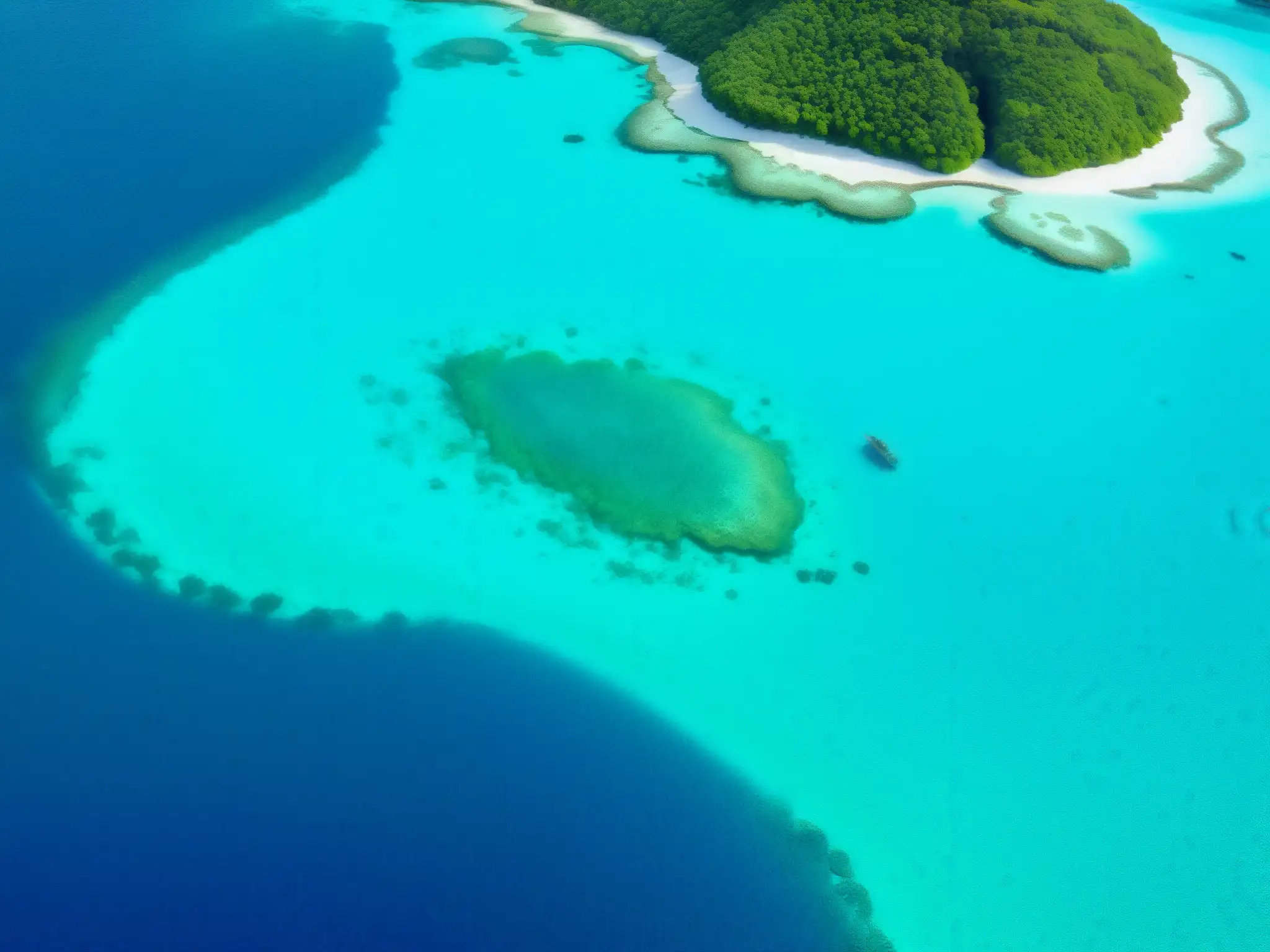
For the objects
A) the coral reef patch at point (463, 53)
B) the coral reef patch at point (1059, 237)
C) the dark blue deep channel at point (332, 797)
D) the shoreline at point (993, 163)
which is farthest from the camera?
A: the coral reef patch at point (463, 53)

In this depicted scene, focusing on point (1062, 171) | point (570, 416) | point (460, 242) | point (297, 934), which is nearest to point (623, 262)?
point (460, 242)

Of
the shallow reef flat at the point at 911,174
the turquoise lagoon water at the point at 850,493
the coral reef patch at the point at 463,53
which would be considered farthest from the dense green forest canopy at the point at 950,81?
the coral reef patch at the point at 463,53

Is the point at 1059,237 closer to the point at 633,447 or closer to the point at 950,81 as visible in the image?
the point at 950,81

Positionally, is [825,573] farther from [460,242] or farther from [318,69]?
[318,69]

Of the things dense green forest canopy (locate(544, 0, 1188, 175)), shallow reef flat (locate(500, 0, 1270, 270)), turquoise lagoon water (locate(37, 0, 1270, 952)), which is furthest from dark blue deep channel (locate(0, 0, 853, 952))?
dense green forest canopy (locate(544, 0, 1188, 175))

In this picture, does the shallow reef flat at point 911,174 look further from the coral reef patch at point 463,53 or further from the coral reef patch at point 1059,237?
the coral reef patch at point 463,53

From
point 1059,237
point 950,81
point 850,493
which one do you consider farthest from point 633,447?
point 950,81

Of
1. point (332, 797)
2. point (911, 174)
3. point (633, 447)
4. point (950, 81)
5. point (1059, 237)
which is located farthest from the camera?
point (950, 81)
